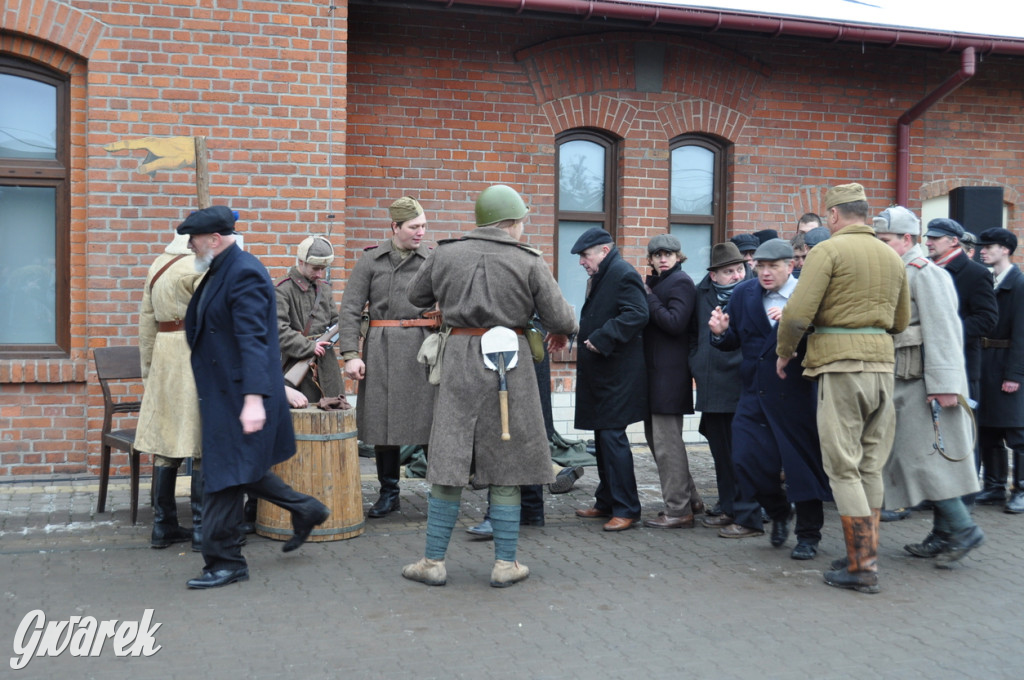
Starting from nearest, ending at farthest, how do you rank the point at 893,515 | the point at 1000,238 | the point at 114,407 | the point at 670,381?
the point at 670,381
the point at 114,407
the point at 893,515
the point at 1000,238

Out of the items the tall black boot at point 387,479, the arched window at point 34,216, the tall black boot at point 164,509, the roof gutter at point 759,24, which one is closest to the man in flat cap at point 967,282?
the roof gutter at point 759,24

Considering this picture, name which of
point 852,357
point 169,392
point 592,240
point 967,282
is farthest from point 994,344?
point 169,392

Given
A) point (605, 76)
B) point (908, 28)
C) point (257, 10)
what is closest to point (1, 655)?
point (257, 10)

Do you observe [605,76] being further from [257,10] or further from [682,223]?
[257,10]

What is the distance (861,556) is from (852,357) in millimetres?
1040

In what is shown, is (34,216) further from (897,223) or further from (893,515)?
(893,515)

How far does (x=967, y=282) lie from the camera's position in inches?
294

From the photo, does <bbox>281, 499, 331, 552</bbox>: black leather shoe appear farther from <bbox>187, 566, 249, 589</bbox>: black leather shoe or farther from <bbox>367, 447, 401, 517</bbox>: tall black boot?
<bbox>367, 447, 401, 517</bbox>: tall black boot

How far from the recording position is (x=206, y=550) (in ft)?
17.6

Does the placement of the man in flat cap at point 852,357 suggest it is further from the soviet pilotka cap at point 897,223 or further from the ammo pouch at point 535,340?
the ammo pouch at point 535,340

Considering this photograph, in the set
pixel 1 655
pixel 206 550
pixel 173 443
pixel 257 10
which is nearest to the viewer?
pixel 1 655

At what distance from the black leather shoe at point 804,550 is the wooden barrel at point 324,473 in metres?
2.64

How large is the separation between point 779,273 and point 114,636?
13.4ft

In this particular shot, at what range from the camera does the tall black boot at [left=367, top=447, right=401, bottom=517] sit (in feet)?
23.1
